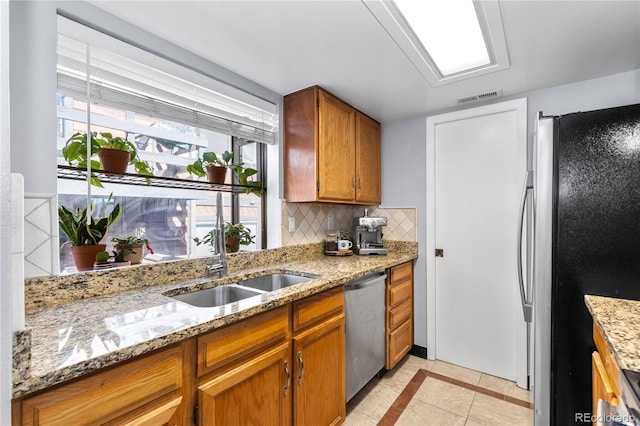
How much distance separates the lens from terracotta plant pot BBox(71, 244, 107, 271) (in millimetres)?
1291

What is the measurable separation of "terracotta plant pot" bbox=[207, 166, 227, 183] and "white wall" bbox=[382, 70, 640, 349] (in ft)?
5.15

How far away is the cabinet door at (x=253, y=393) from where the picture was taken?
1.03m

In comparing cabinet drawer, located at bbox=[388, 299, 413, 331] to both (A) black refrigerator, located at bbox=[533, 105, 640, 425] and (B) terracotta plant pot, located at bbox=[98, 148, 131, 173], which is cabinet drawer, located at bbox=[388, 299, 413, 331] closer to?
(A) black refrigerator, located at bbox=[533, 105, 640, 425]

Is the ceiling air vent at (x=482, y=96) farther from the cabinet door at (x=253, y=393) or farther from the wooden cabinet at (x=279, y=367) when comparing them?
the cabinet door at (x=253, y=393)

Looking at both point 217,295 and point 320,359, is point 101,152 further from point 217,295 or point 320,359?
point 320,359

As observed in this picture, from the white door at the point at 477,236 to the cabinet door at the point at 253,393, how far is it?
1.64 meters

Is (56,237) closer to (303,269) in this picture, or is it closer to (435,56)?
(303,269)

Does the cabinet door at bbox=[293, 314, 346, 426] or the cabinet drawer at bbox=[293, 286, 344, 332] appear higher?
the cabinet drawer at bbox=[293, 286, 344, 332]

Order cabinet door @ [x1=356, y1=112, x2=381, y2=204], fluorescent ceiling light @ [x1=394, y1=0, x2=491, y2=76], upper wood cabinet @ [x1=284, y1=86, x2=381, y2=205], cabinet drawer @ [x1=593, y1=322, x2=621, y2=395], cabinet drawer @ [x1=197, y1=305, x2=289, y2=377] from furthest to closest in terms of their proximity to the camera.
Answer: cabinet door @ [x1=356, y1=112, x2=381, y2=204] < upper wood cabinet @ [x1=284, y1=86, x2=381, y2=205] < fluorescent ceiling light @ [x1=394, y1=0, x2=491, y2=76] < cabinet drawer @ [x1=197, y1=305, x2=289, y2=377] < cabinet drawer @ [x1=593, y1=322, x2=621, y2=395]

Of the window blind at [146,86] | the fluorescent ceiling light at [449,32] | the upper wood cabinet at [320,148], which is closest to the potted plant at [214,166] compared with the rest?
the window blind at [146,86]

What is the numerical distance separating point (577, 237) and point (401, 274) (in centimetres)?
129

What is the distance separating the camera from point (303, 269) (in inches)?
75.3

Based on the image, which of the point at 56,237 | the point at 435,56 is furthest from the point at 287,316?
the point at 435,56

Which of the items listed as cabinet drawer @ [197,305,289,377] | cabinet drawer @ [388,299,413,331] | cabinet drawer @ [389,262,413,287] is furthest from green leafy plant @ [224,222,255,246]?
cabinet drawer @ [388,299,413,331]
